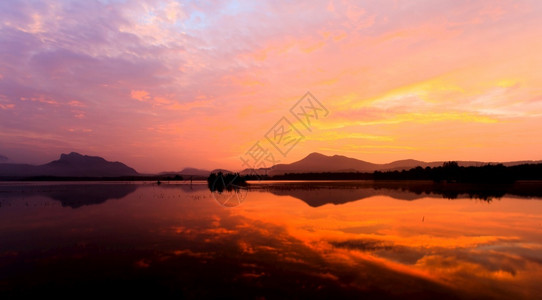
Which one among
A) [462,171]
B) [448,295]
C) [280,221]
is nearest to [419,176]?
[462,171]

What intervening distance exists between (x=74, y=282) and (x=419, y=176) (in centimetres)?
14820

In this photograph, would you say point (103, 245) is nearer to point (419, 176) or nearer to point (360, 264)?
point (360, 264)

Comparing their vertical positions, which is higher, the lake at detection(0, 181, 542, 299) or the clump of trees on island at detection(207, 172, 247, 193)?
the clump of trees on island at detection(207, 172, 247, 193)

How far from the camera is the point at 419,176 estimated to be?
137625mm

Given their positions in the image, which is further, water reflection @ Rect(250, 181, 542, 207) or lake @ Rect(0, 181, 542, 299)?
water reflection @ Rect(250, 181, 542, 207)

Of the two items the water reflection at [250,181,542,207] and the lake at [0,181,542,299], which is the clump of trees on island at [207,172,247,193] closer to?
the water reflection at [250,181,542,207]

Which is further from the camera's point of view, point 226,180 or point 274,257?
point 226,180

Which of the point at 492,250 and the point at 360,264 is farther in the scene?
the point at 492,250

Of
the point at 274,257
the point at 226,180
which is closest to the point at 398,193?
the point at 274,257

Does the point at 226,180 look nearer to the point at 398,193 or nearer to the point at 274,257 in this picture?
the point at 398,193

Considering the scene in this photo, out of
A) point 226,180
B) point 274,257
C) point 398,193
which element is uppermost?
point 226,180

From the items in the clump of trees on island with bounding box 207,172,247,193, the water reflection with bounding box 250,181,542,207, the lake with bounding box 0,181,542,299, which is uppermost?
the clump of trees on island with bounding box 207,172,247,193

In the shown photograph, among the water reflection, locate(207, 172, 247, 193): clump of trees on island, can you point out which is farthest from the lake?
locate(207, 172, 247, 193): clump of trees on island

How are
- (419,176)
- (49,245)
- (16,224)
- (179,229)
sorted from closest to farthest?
(49,245)
(179,229)
(16,224)
(419,176)
